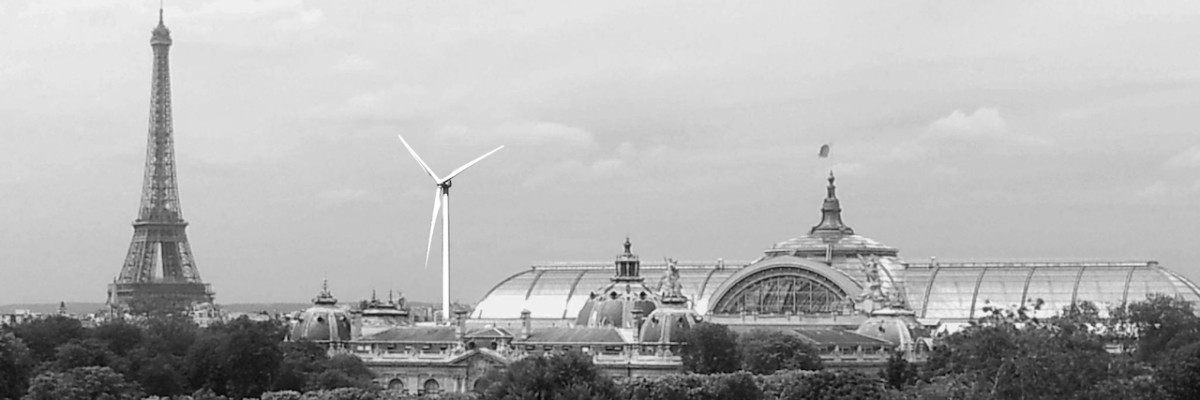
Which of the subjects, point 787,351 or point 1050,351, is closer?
point 1050,351

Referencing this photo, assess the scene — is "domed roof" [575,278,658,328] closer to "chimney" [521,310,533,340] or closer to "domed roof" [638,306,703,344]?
"chimney" [521,310,533,340]

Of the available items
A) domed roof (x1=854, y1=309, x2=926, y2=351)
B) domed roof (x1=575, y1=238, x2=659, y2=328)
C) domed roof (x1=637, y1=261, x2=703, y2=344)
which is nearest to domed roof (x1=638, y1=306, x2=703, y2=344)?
domed roof (x1=637, y1=261, x2=703, y2=344)

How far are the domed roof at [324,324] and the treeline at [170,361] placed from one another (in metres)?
17.9

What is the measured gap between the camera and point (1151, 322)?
14050 centimetres

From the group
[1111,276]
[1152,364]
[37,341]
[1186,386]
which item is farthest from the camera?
[1111,276]

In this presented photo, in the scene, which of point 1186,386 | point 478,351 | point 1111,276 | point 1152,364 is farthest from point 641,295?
point 1186,386

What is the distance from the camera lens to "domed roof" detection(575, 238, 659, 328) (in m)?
176

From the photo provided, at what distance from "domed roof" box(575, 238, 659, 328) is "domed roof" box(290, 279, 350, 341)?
16456mm

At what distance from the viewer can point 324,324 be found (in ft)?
589

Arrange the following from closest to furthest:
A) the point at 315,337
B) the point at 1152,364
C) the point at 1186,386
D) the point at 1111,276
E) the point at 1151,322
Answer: the point at 1186,386, the point at 1152,364, the point at 1151,322, the point at 315,337, the point at 1111,276

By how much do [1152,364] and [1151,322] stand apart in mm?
8975

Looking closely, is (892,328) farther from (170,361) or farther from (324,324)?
(170,361)

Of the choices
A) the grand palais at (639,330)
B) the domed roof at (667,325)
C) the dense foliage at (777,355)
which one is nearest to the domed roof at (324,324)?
the grand palais at (639,330)

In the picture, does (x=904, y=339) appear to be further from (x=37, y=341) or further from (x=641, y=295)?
(x=37, y=341)
